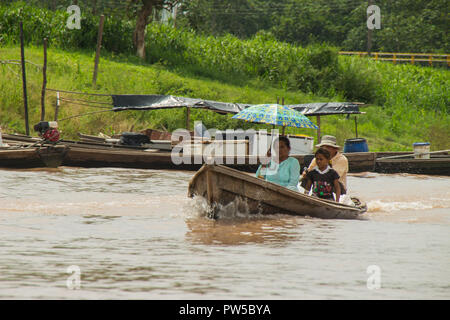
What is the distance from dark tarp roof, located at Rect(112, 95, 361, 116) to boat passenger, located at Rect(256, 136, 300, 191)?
8401 millimetres

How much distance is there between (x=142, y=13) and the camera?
28594 mm

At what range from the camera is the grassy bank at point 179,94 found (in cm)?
2128

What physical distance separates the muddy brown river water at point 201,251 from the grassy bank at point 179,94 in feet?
30.0

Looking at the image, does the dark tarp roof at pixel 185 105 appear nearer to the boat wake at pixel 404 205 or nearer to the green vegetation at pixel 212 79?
the green vegetation at pixel 212 79

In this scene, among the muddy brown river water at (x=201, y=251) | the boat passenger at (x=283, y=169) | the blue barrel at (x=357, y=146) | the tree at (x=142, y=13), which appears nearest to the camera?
the muddy brown river water at (x=201, y=251)

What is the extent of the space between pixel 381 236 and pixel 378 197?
17.8ft

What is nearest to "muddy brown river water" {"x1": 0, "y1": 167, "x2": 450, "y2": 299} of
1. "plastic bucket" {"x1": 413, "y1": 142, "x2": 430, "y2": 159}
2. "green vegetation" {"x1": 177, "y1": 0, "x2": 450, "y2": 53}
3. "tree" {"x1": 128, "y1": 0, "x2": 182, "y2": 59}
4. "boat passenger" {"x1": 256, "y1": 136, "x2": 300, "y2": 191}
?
"boat passenger" {"x1": 256, "y1": 136, "x2": 300, "y2": 191}

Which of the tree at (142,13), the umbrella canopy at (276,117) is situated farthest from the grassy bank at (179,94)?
the umbrella canopy at (276,117)

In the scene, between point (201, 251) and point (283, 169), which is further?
point (283, 169)

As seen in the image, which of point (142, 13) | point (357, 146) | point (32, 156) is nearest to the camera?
point (32, 156)

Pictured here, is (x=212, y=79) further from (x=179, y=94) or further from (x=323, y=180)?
(x=323, y=180)

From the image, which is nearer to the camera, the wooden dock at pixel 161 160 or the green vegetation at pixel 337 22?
the wooden dock at pixel 161 160

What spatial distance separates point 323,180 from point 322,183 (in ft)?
0.19

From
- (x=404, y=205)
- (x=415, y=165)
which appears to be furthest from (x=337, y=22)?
(x=404, y=205)
